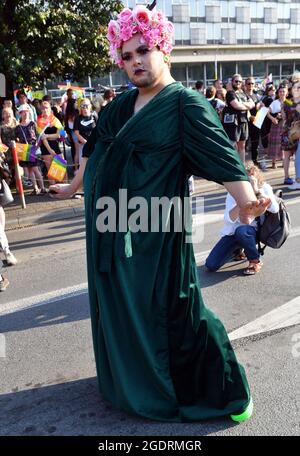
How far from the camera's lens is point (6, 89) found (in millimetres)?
8531

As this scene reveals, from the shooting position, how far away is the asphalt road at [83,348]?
256 centimetres

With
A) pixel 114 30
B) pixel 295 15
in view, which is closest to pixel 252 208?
pixel 114 30

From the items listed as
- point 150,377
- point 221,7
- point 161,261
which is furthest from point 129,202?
point 221,7

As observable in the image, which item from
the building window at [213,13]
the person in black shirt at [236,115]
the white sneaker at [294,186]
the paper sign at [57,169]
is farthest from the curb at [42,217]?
the building window at [213,13]

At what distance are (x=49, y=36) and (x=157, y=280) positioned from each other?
21.4 ft

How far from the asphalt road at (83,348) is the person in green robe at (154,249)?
153 mm

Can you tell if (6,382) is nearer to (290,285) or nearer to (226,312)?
(226,312)

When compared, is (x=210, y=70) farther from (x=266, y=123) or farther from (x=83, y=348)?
(x=83, y=348)

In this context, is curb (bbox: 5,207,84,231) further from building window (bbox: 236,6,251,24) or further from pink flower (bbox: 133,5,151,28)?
building window (bbox: 236,6,251,24)

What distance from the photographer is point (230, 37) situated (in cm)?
3912

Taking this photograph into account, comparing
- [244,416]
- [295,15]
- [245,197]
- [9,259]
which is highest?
[295,15]

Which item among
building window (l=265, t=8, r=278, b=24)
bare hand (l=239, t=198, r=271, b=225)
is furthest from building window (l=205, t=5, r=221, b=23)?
bare hand (l=239, t=198, r=271, b=225)

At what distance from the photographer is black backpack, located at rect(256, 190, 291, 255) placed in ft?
14.8
